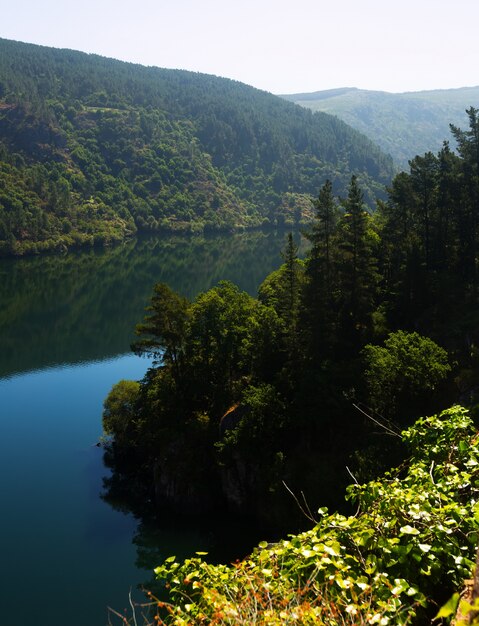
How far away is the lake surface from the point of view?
29516 millimetres

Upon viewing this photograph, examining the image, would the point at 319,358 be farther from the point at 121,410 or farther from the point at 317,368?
the point at 121,410

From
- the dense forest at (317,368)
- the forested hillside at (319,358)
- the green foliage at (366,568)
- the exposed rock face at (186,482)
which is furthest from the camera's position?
the exposed rock face at (186,482)

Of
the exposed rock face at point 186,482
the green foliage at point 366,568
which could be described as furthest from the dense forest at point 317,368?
the green foliage at point 366,568

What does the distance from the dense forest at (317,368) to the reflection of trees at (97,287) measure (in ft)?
106

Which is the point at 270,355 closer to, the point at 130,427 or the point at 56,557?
the point at 130,427

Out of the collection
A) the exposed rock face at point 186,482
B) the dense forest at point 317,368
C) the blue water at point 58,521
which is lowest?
the blue water at point 58,521

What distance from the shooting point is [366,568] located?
706cm

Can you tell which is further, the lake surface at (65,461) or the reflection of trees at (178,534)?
the reflection of trees at (178,534)

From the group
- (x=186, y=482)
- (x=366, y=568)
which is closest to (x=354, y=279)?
(x=186, y=482)

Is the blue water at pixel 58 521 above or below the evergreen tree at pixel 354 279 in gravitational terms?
below

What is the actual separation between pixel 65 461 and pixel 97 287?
7360 cm

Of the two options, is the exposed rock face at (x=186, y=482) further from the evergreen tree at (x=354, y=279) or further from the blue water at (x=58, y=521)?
the evergreen tree at (x=354, y=279)

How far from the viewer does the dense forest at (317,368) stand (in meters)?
32.0

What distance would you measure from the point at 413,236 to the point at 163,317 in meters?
26.3
